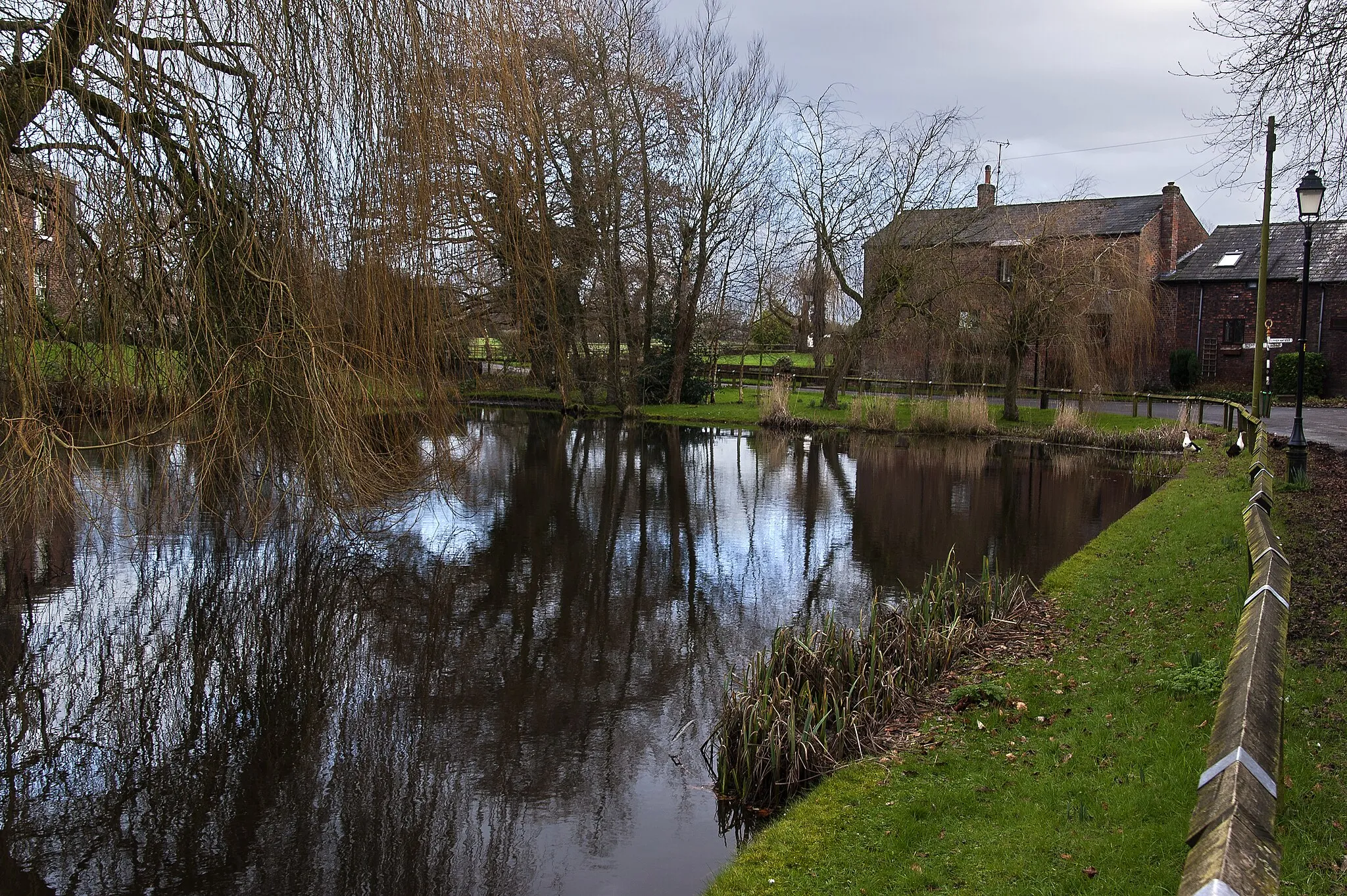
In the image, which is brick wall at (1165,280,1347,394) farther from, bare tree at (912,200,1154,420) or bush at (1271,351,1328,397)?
bare tree at (912,200,1154,420)

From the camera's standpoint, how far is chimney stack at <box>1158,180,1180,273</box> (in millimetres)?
35000

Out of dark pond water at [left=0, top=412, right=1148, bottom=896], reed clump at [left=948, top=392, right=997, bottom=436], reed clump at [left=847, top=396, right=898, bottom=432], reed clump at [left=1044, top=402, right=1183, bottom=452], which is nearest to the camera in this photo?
dark pond water at [left=0, top=412, right=1148, bottom=896]

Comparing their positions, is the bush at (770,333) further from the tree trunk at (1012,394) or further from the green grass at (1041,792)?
the green grass at (1041,792)

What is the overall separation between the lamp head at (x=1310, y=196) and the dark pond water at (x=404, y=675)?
184 inches

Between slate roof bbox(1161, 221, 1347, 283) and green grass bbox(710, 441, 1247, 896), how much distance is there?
1169 inches

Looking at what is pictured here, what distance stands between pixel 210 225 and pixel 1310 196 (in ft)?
36.1

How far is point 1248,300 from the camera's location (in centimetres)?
3322

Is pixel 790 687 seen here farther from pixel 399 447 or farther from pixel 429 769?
pixel 399 447

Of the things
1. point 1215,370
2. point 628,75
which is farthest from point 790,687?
point 1215,370

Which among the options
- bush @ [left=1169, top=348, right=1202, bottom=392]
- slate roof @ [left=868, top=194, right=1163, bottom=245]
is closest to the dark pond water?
slate roof @ [left=868, top=194, right=1163, bottom=245]

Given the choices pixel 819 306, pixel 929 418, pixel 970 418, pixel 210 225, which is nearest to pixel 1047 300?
pixel 970 418

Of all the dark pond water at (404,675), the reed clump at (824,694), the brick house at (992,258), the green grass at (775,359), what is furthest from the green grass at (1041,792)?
the green grass at (775,359)

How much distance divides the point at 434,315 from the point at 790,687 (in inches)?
137

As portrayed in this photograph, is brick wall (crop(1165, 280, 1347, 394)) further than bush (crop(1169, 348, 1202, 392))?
No
